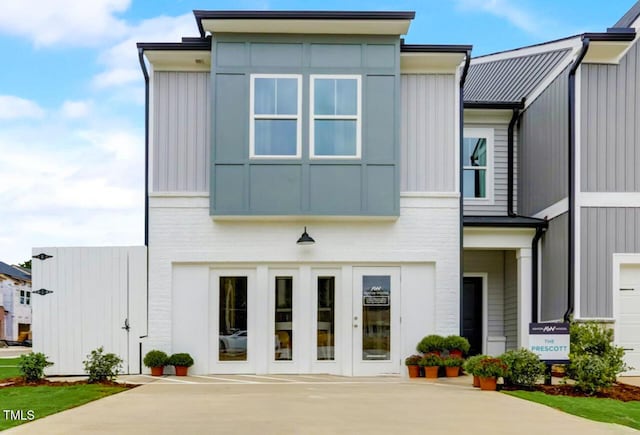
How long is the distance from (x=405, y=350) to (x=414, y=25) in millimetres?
6079

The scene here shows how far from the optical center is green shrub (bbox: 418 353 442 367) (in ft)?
48.0

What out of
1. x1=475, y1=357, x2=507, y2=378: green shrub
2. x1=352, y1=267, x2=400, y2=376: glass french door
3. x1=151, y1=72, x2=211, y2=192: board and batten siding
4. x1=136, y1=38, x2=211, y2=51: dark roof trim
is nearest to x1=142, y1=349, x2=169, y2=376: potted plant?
x1=151, y1=72, x2=211, y2=192: board and batten siding

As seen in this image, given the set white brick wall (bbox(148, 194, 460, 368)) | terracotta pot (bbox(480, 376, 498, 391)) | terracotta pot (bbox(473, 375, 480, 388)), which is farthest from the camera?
white brick wall (bbox(148, 194, 460, 368))

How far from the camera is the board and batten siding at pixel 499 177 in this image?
60.0 feet

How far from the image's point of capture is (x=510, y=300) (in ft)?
58.9

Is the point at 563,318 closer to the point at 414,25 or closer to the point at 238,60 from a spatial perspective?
the point at 414,25

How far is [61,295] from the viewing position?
15.3 metres

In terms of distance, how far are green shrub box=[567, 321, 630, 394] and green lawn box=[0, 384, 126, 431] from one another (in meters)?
6.64

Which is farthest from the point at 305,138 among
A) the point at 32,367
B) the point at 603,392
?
the point at 603,392

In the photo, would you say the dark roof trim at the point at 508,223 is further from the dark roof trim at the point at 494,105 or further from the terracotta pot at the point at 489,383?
the terracotta pot at the point at 489,383

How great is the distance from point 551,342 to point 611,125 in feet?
16.3

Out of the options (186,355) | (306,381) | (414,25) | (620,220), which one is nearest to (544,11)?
(414,25)

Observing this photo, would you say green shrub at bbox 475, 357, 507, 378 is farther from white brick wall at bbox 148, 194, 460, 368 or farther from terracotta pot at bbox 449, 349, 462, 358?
white brick wall at bbox 148, 194, 460, 368

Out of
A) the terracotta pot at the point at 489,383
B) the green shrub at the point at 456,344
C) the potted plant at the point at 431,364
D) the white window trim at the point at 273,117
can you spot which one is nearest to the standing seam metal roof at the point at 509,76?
the white window trim at the point at 273,117
